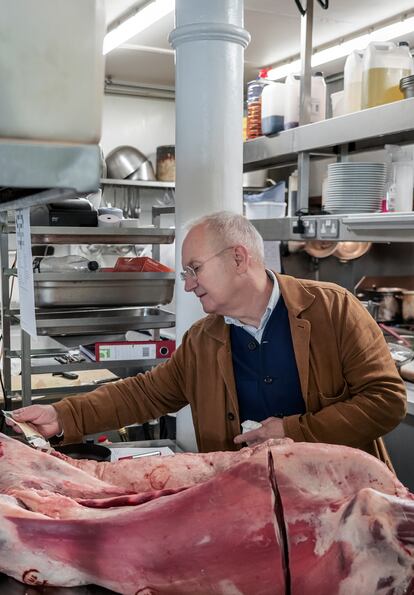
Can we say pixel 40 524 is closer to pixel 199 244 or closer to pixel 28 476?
pixel 28 476

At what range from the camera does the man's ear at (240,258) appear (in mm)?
2080

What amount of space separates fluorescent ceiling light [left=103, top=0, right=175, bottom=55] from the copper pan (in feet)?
7.38

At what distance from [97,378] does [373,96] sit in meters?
2.55

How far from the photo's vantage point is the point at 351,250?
5.39m

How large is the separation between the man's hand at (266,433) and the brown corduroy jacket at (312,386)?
0.9 inches

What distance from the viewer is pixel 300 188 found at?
356cm

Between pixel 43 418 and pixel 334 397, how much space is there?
903 millimetres

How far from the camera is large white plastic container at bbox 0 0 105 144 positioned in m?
0.90

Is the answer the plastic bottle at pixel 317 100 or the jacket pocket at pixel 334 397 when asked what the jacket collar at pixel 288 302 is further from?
the plastic bottle at pixel 317 100

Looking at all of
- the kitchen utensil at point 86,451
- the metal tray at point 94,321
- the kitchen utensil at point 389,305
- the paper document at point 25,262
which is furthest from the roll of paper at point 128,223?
the kitchen utensil at point 389,305

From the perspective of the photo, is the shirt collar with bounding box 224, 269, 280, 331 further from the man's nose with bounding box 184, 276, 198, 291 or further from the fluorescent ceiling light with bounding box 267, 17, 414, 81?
the fluorescent ceiling light with bounding box 267, 17, 414, 81

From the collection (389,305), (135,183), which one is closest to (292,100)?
(389,305)

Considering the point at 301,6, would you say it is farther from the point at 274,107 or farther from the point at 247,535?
the point at 247,535

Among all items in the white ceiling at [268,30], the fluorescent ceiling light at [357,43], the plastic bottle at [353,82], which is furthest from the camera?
the fluorescent ceiling light at [357,43]
